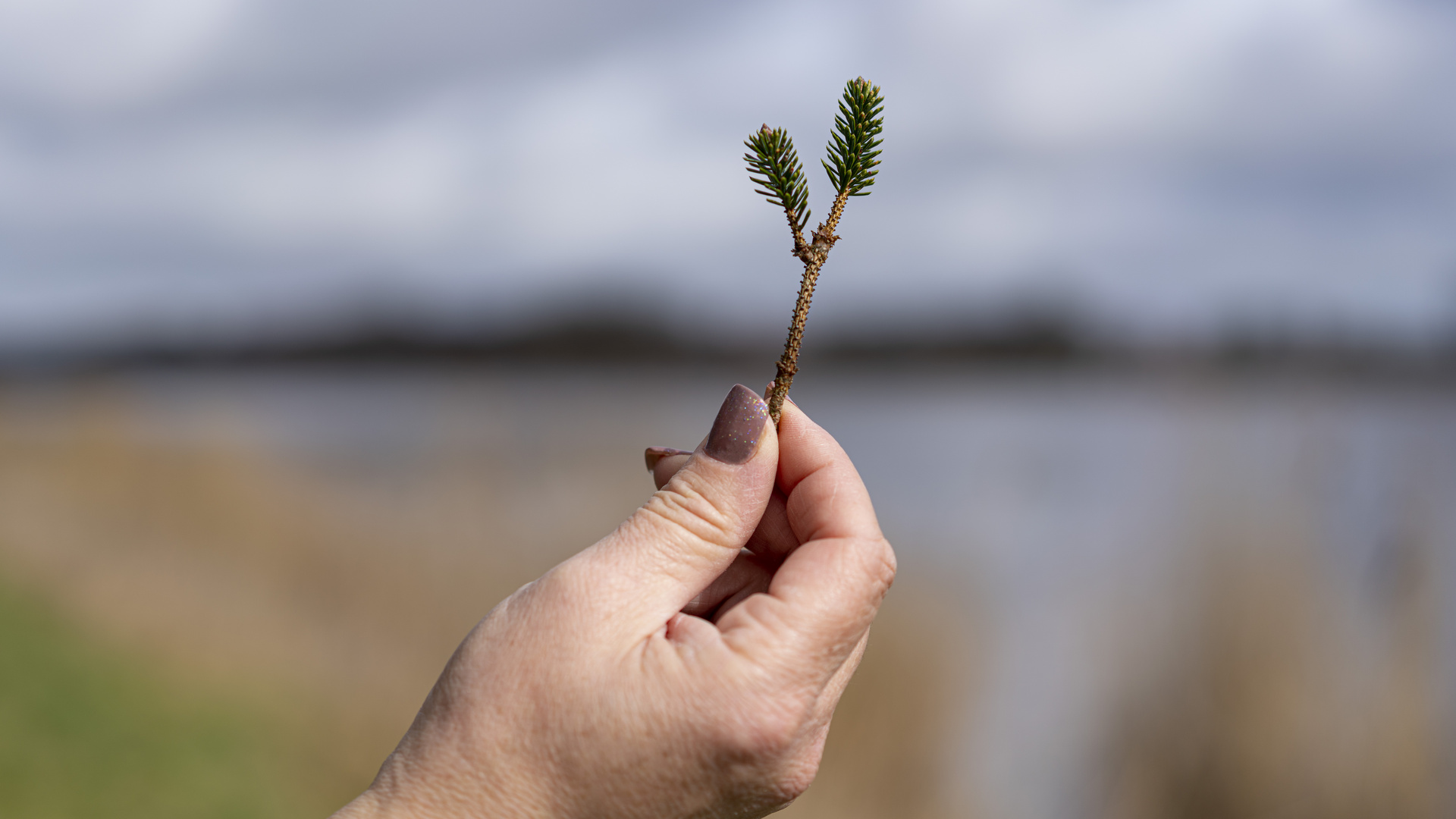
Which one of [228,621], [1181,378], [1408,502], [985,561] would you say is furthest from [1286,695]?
[228,621]

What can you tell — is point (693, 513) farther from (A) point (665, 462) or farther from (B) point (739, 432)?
(A) point (665, 462)

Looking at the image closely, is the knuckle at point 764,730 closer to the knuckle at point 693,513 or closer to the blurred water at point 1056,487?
the knuckle at point 693,513

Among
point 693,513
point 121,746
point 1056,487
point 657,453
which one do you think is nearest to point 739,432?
point 693,513

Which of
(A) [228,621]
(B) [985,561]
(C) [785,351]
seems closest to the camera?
(C) [785,351]

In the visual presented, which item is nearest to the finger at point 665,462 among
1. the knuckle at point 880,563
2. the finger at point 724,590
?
the finger at point 724,590

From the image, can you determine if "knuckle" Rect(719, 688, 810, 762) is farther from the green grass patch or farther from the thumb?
the green grass patch

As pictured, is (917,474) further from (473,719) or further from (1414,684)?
(473,719)
